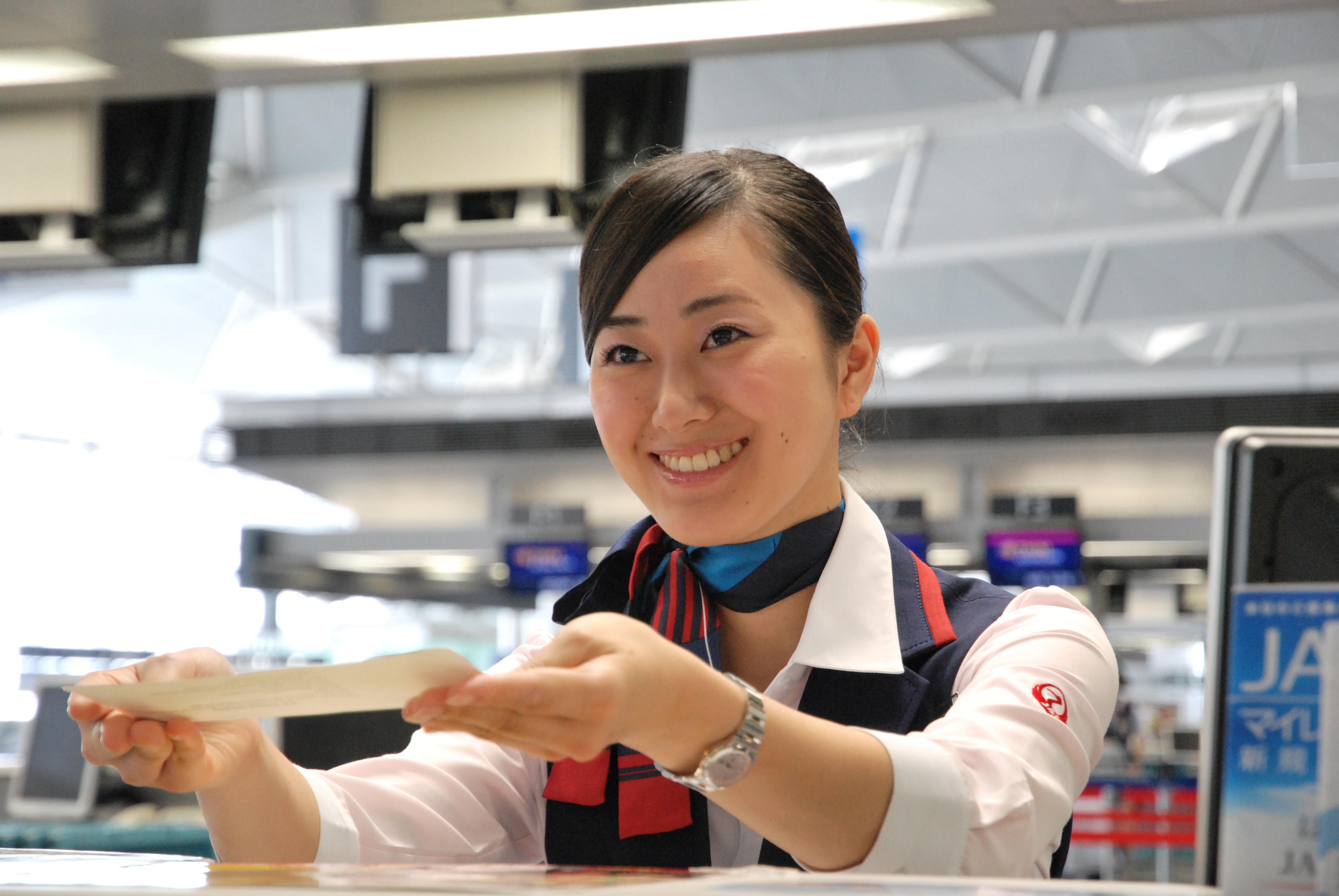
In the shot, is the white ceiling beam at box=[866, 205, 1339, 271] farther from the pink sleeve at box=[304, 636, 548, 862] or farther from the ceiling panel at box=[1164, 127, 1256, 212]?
the pink sleeve at box=[304, 636, 548, 862]

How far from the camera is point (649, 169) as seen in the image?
1443mm

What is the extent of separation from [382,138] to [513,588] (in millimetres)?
8258

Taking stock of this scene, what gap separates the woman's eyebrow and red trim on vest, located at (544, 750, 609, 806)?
0.48 metres

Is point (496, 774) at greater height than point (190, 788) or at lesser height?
lesser

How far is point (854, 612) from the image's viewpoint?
136 cm

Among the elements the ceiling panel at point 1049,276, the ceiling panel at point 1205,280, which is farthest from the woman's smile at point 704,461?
the ceiling panel at point 1049,276

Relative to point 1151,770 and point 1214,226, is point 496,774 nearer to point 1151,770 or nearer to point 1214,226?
point 1151,770

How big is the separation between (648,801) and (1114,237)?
11.8 m

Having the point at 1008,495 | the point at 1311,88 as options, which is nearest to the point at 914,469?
the point at 1008,495

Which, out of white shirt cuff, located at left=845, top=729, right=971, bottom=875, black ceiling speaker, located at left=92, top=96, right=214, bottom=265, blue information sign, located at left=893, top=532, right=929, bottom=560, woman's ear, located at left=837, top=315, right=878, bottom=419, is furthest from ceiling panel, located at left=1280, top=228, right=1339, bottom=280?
white shirt cuff, located at left=845, top=729, right=971, bottom=875

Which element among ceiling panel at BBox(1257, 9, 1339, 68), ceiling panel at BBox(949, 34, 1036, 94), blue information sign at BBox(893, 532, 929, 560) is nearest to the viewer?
ceiling panel at BBox(1257, 9, 1339, 68)

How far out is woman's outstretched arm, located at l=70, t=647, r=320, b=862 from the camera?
3.40 ft

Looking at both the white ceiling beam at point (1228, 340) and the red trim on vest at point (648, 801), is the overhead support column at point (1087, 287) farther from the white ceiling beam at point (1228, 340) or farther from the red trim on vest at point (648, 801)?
the red trim on vest at point (648, 801)

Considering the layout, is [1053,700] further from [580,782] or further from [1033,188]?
[1033,188]
